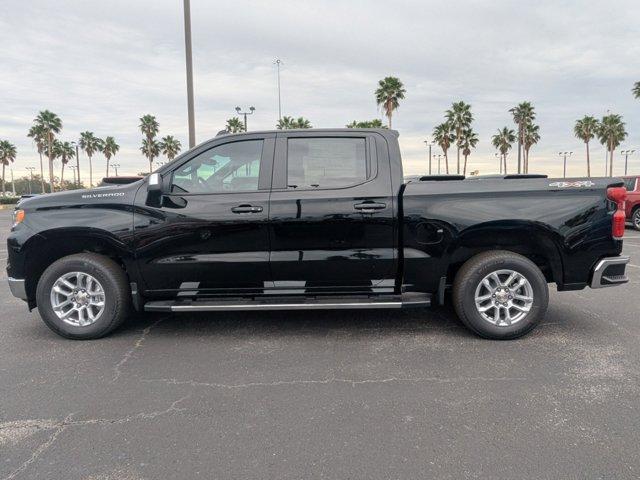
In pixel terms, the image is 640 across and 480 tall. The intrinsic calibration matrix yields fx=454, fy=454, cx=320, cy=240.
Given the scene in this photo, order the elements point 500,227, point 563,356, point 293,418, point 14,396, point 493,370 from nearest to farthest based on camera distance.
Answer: point 293,418 < point 14,396 < point 493,370 < point 563,356 < point 500,227

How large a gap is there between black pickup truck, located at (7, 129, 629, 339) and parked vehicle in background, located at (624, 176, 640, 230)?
12335 millimetres

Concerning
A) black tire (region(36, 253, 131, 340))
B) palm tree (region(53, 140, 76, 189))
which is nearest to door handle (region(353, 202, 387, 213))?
black tire (region(36, 253, 131, 340))

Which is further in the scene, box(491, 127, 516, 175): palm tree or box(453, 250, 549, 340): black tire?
box(491, 127, 516, 175): palm tree

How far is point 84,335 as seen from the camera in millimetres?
4355

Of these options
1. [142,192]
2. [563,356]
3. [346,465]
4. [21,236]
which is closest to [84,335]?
[21,236]

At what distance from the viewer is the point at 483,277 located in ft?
13.7

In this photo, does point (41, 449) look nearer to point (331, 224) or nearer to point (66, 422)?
point (66, 422)

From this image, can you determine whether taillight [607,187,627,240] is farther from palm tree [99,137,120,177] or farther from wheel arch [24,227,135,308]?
palm tree [99,137,120,177]

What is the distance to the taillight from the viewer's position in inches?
163

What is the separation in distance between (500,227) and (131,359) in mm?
3499

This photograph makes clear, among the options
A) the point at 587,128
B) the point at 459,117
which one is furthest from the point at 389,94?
the point at 587,128

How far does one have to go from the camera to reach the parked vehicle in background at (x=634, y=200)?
14250 mm

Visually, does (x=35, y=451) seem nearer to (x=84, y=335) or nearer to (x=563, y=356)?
(x=84, y=335)

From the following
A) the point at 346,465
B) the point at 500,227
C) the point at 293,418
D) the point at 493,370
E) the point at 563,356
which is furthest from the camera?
the point at 500,227
